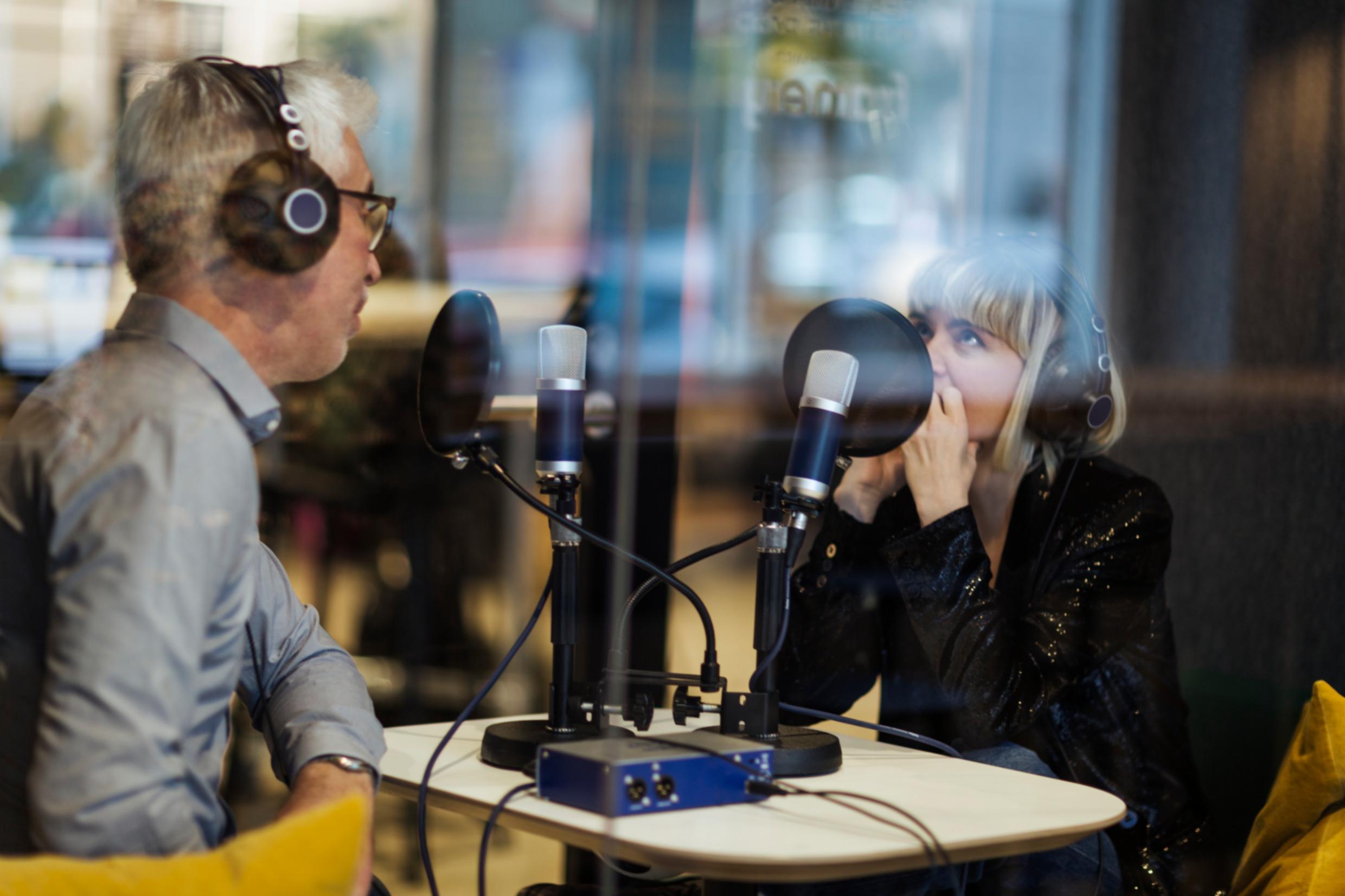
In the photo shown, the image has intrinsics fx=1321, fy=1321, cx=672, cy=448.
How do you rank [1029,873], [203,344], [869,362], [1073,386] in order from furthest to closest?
[1073,386] → [1029,873] → [869,362] → [203,344]

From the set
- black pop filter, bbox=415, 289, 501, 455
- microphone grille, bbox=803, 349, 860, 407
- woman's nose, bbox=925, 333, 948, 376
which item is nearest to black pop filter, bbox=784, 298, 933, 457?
microphone grille, bbox=803, 349, 860, 407

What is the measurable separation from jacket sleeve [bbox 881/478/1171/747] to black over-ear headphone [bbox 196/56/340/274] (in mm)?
801

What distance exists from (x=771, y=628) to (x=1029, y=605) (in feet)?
1.57

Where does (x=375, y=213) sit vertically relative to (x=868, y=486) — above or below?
above

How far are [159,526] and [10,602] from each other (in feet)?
0.66

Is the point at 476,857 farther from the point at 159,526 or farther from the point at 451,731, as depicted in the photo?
the point at 159,526

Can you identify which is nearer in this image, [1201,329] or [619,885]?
[619,885]

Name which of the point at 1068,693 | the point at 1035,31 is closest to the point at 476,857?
the point at 1068,693

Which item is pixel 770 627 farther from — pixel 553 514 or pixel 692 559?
pixel 553 514

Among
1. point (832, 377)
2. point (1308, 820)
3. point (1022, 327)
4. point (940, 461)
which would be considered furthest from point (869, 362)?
point (1308, 820)

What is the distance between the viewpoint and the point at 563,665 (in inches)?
53.8

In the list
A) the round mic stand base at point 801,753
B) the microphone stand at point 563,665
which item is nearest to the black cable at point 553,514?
the microphone stand at point 563,665

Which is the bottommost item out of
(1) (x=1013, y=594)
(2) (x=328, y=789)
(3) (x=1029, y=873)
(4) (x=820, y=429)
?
(3) (x=1029, y=873)

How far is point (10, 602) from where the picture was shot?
1.07 m
